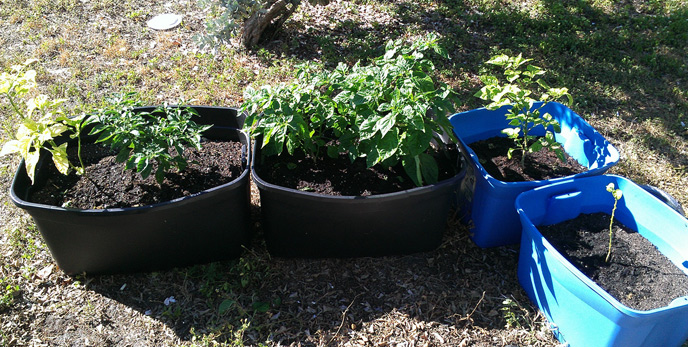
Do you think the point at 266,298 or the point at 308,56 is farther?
the point at 308,56

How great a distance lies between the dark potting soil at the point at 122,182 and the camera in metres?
2.53

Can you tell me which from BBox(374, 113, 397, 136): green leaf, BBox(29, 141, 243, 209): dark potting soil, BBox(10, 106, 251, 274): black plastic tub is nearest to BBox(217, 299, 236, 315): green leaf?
BBox(10, 106, 251, 274): black plastic tub

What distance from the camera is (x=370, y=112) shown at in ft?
7.91

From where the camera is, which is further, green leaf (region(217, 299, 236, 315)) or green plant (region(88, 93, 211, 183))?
green leaf (region(217, 299, 236, 315))

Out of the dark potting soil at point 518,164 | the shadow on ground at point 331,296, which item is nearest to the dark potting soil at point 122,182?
the shadow on ground at point 331,296

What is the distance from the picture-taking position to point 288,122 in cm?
240

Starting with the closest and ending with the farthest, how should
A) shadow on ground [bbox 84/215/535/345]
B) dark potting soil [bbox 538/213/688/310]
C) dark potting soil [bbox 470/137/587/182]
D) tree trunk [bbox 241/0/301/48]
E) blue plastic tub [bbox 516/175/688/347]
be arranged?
blue plastic tub [bbox 516/175/688/347] < dark potting soil [bbox 538/213/688/310] < shadow on ground [bbox 84/215/535/345] < dark potting soil [bbox 470/137/587/182] < tree trunk [bbox 241/0/301/48]

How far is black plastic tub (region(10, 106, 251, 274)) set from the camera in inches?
92.5

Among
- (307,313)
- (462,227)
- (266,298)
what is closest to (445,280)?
(462,227)

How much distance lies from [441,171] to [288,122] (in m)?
0.88

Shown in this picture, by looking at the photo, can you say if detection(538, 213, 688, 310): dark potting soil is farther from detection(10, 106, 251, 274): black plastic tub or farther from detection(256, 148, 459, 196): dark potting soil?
detection(10, 106, 251, 274): black plastic tub

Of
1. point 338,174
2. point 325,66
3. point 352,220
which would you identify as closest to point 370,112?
point 338,174

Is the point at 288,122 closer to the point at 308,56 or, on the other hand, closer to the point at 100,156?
the point at 100,156

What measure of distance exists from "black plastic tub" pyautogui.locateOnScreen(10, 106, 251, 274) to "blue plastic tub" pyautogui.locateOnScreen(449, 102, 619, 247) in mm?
1207
